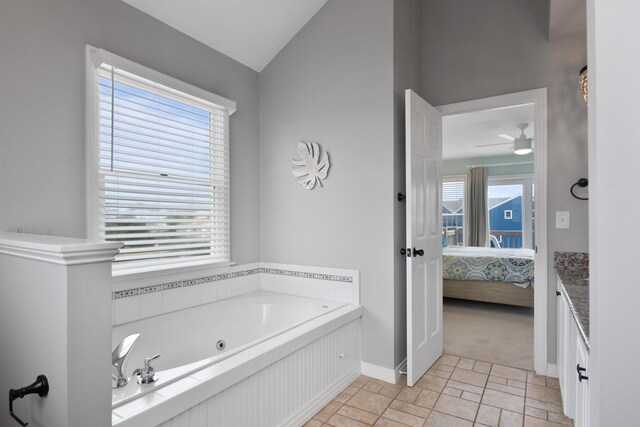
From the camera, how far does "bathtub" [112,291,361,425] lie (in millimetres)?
1496

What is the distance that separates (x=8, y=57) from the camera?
1.84 m

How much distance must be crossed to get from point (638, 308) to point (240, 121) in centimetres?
297

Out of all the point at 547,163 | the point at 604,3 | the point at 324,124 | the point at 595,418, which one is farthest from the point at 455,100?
the point at 595,418

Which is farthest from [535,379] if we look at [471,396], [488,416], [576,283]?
[576,283]

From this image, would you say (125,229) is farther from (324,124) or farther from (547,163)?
(547,163)

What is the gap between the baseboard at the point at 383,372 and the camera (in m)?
2.70

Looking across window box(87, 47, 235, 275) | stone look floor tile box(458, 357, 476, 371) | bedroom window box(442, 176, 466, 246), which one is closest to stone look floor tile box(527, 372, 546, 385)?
stone look floor tile box(458, 357, 476, 371)

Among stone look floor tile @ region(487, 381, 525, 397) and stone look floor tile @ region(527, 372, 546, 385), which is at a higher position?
stone look floor tile @ region(527, 372, 546, 385)

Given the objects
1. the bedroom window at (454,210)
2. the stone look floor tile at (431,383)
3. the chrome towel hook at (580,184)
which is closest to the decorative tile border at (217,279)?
the stone look floor tile at (431,383)

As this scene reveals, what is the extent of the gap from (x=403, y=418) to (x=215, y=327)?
138 cm

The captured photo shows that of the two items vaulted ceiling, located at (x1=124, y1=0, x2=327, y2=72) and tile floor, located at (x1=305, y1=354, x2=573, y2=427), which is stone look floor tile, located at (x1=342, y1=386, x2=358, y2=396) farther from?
vaulted ceiling, located at (x1=124, y1=0, x2=327, y2=72)

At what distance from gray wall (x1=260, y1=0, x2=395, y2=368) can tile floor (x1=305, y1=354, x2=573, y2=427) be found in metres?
0.29

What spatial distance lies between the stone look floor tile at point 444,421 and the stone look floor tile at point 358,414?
1.04ft

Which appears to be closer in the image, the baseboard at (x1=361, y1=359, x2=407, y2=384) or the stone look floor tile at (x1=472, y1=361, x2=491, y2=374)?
the baseboard at (x1=361, y1=359, x2=407, y2=384)
